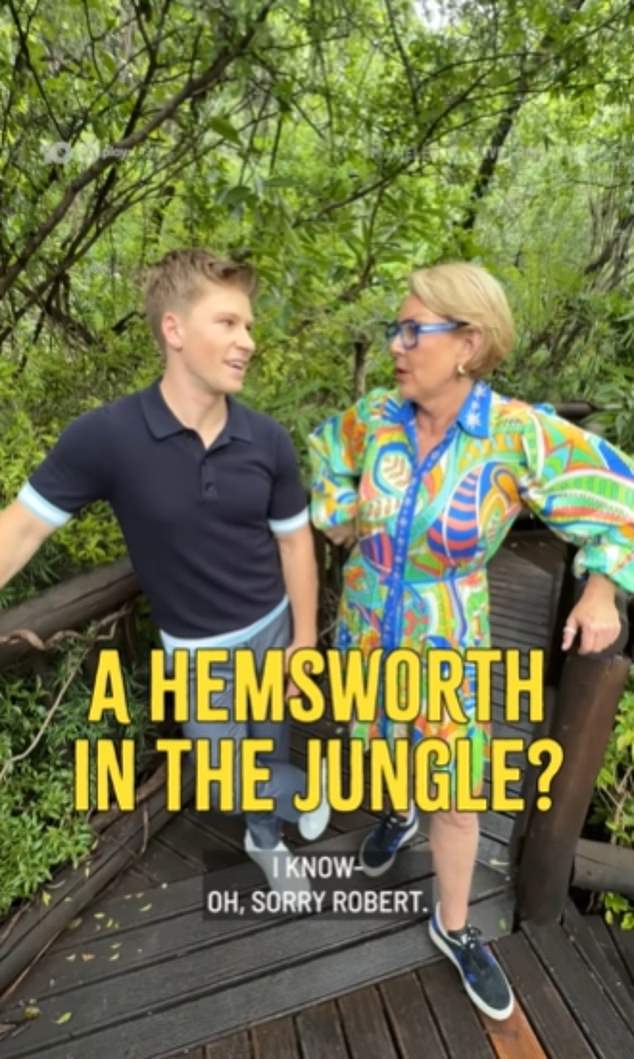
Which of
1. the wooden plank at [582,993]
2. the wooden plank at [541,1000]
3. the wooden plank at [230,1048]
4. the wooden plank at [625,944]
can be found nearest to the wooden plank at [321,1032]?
the wooden plank at [230,1048]

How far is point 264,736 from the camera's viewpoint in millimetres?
1722

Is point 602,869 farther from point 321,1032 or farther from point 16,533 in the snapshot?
point 16,533

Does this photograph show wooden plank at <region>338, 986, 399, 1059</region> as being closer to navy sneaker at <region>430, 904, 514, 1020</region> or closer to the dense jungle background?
navy sneaker at <region>430, 904, 514, 1020</region>

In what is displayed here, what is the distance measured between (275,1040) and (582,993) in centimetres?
81

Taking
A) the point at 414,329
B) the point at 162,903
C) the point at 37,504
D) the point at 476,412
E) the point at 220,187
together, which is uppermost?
the point at 220,187

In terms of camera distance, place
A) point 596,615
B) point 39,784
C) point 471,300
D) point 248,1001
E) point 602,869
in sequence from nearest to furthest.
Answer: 1. point 471,300
2. point 596,615
3. point 248,1001
4. point 39,784
5. point 602,869

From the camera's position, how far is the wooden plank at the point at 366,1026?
1499 mm

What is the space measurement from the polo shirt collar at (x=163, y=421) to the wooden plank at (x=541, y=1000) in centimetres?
158

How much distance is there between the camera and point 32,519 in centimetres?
124

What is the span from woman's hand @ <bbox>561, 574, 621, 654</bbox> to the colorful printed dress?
50 millimetres

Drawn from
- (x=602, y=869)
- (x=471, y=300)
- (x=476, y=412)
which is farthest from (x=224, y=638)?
(x=602, y=869)

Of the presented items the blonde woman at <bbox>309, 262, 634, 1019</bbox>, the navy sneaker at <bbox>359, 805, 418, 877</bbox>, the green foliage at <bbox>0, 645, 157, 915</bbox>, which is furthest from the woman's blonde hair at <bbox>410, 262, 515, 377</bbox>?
the navy sneaker at <bbox>359, 805, 418, 877</bbox>

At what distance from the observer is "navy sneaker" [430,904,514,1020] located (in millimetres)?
1555

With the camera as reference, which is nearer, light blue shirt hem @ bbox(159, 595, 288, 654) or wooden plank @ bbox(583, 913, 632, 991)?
light blue shirt hem @ bbox(159, 595, 288, 654)
